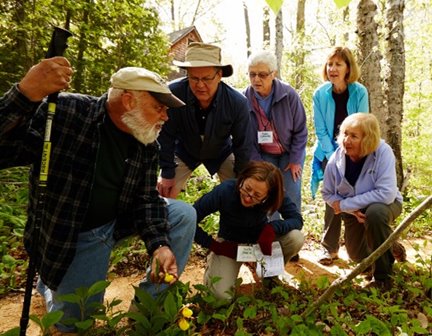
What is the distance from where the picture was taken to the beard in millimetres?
2211

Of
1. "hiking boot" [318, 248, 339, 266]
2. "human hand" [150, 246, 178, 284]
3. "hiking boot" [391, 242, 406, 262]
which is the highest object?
"human hand" [150, 246, 178, 284]

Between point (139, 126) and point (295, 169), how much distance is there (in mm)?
2058

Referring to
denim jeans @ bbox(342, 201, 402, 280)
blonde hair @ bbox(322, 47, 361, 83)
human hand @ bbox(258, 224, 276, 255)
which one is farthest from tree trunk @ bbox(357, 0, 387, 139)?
human hand @ bbox(258, 224, 276, 255)

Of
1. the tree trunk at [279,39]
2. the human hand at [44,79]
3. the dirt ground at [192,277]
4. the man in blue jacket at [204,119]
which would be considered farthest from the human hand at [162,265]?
the tree trunk at [279,39]

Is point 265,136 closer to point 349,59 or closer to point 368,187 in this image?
point 368,187

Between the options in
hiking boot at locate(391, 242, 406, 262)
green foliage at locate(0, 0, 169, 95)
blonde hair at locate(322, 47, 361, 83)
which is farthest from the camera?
green foliage at locate(0, 0, 169, 95)

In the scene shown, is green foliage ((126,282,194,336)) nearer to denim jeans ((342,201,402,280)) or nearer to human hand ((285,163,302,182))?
denim jeans ((342,201,402,280))

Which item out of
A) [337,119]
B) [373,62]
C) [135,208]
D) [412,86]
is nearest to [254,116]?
[337,119]

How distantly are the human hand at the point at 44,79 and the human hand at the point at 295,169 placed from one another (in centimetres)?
263

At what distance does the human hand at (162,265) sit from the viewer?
2.09 metres

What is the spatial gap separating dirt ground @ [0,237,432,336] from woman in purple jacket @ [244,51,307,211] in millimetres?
770

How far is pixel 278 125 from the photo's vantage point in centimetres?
366

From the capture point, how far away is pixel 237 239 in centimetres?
313

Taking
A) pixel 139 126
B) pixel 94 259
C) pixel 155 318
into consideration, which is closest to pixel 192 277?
pixel 94 259
